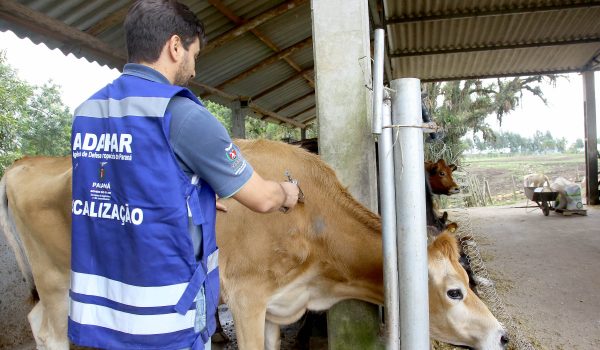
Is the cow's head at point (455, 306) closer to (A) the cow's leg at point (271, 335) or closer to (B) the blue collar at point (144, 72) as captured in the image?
(A) the cow's leg at point (271, 335)

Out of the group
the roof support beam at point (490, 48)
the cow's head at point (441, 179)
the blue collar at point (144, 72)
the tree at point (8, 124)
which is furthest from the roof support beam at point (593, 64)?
the tree at point (8, 124)

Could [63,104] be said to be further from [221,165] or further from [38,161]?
[221,165]

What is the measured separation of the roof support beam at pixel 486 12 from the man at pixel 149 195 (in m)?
6.43

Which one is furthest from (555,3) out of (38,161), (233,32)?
(38,161)

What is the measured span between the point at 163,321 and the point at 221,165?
557 mm

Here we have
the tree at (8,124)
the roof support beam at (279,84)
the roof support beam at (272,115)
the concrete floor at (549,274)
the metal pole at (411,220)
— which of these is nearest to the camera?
the metal pole at (411,220)

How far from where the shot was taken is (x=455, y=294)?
2.48 metres

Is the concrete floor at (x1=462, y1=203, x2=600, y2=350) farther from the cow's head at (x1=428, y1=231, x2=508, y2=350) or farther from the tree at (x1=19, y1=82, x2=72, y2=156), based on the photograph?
the tree at (x1=19, y1=82, x2=72, y2=156)

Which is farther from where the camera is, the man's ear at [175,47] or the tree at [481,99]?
the tree at [481,99]

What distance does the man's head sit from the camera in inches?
61.1

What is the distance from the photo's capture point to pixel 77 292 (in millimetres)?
1587

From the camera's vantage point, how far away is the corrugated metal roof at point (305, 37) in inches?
192

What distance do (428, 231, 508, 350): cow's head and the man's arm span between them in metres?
1.12

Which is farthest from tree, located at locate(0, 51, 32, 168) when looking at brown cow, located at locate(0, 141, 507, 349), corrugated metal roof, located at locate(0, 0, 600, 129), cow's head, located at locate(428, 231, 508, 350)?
cow's head, located at locate(428, 231, 508, 350)
